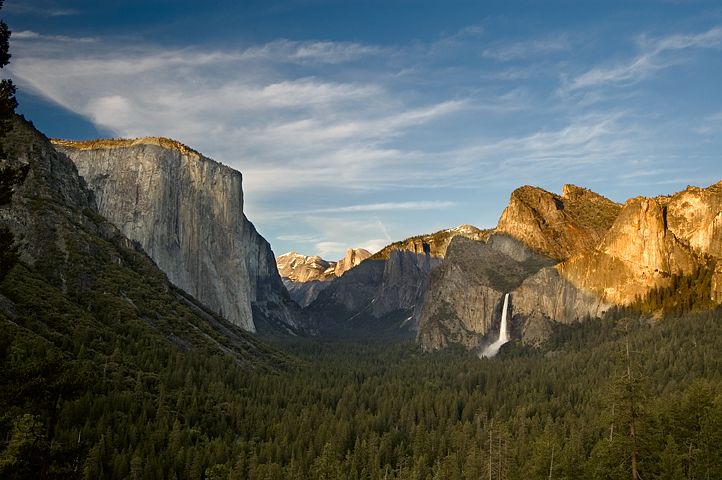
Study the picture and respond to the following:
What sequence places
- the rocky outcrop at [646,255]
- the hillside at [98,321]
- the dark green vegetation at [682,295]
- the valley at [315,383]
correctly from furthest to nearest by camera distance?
the rocky outcrop at [646,255] → the dark green vegetation at [682,295] → the hillside at [98,321] → the valley at [315,383]

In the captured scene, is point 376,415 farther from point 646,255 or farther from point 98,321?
point 646,255

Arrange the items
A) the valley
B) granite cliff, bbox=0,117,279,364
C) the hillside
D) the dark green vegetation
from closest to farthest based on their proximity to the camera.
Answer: the valley < the hillside < granite cliff, bbox=0,117,279,364 < the dark green vegetation

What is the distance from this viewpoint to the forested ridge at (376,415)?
5338cm

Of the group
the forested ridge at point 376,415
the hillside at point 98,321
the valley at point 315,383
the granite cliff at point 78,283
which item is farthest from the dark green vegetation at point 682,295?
the granite cliff at point 78,283

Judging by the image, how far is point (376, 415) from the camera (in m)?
120

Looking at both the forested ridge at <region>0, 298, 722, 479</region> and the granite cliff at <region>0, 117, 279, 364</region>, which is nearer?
the forested ridge at <region>0, 298, 722, 479</region>

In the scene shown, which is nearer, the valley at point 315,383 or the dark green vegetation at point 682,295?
the valley at point 315,383

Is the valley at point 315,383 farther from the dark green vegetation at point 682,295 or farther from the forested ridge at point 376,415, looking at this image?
the dark green vegetation at point 682,295

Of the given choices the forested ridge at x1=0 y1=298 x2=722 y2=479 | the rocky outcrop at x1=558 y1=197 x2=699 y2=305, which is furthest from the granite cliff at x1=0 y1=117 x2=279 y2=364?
the rocky outcrop at x1=558 y1=197 x2=699 y2=305

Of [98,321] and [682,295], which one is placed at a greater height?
[682,295]

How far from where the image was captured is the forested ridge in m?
53.4

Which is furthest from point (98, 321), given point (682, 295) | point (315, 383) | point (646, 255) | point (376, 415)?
point (646, 255)

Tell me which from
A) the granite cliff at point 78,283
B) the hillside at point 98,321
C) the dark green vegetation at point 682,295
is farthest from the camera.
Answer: the dark green vegetation at point 682,295

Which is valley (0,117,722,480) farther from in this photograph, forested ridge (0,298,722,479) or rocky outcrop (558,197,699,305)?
rocky outcrop (558,197,699,305)
